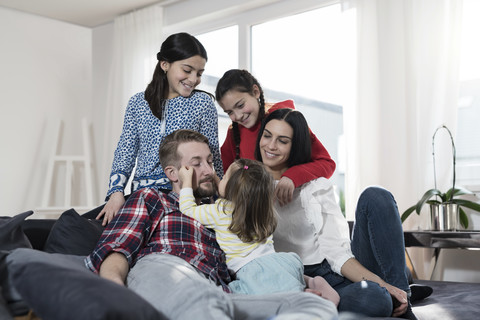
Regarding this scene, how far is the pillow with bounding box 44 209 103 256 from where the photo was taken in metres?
1.69

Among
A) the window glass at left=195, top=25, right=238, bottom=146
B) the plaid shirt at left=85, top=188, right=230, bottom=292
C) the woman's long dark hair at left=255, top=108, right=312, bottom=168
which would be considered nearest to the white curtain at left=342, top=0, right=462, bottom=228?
the window glass at left=195, top=25, right=238, bottom=146

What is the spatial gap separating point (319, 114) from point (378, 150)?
625 millimetres

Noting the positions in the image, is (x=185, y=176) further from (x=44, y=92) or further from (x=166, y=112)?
(x=44, y=92)

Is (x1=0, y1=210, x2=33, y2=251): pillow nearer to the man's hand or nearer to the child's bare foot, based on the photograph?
the man's hand

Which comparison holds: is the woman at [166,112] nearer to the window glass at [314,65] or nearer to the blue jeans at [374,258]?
the blue jeans at [374,258]

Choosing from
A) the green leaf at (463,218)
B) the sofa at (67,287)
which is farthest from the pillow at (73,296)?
the green leaf at (463,218)

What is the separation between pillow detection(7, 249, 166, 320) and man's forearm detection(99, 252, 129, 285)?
0.83 feet

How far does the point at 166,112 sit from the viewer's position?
2.11 m

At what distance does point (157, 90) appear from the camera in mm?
2156

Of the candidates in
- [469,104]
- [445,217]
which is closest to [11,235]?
[445,217]

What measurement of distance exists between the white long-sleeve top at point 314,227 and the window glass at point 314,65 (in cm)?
195

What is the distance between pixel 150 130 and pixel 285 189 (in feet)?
1.91

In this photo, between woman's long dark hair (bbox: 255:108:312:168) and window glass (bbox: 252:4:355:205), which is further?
window glass (bbox: 252:4:355:205)

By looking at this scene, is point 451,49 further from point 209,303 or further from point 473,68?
point 209,303
